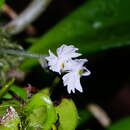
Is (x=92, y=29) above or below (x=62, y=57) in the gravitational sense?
above

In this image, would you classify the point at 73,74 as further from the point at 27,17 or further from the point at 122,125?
the point at 122,125

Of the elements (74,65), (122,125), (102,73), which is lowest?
(122,125)

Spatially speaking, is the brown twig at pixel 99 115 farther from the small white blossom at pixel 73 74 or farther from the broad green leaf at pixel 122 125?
the small white blossom at pixel 73 74

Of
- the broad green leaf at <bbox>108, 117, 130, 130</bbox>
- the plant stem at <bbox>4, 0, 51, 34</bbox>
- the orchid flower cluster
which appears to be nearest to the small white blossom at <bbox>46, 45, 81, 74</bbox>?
the orchid flower cluster

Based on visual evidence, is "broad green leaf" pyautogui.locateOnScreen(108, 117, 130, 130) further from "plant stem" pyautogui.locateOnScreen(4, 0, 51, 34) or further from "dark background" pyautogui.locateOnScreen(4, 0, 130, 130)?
"plant stem" pyautogui.locateOnScreen(4, 0, 51, 34)

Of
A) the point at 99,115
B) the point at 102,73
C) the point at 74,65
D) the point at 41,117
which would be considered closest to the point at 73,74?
the point at 74,65

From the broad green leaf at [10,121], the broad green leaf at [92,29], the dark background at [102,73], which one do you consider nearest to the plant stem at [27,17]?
the broad green leaf at [92,29]
